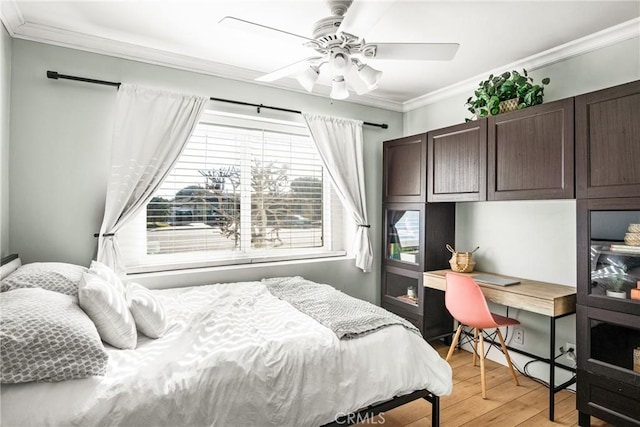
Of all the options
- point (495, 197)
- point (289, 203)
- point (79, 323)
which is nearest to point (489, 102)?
point (495, 197)

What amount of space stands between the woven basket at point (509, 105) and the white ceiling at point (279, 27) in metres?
0.40

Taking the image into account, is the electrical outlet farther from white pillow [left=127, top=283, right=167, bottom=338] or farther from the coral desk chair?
white pillow [left=127, top=283, right=167, bottom=338]

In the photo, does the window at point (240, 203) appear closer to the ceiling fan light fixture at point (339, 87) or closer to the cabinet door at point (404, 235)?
the cabinet door at point (404, 235)

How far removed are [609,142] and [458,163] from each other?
113cm

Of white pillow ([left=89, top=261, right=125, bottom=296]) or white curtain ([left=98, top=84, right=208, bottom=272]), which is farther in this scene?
white curtain ([left=98, top=84, right=208, bottom=272])

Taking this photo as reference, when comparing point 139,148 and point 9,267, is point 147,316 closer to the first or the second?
point 9,267

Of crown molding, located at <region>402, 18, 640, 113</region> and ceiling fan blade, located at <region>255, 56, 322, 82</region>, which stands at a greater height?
crown molding, located at <region>402, 18, 640, 113</region>

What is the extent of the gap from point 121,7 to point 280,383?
2.41m

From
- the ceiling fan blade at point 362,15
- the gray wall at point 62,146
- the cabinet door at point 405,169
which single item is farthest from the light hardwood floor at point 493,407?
the ceiling fan blade at point 362,15

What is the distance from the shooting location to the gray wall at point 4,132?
87.7 inches

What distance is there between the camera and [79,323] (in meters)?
1.48

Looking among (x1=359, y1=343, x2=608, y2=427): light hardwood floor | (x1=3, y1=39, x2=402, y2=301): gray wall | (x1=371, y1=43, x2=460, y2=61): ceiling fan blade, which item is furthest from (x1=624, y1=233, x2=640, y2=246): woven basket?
(x1=3, y1=39, x2=402, y2=301): gray wall

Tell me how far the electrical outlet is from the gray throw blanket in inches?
59.8

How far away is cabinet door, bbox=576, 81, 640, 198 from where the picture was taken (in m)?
2.03
